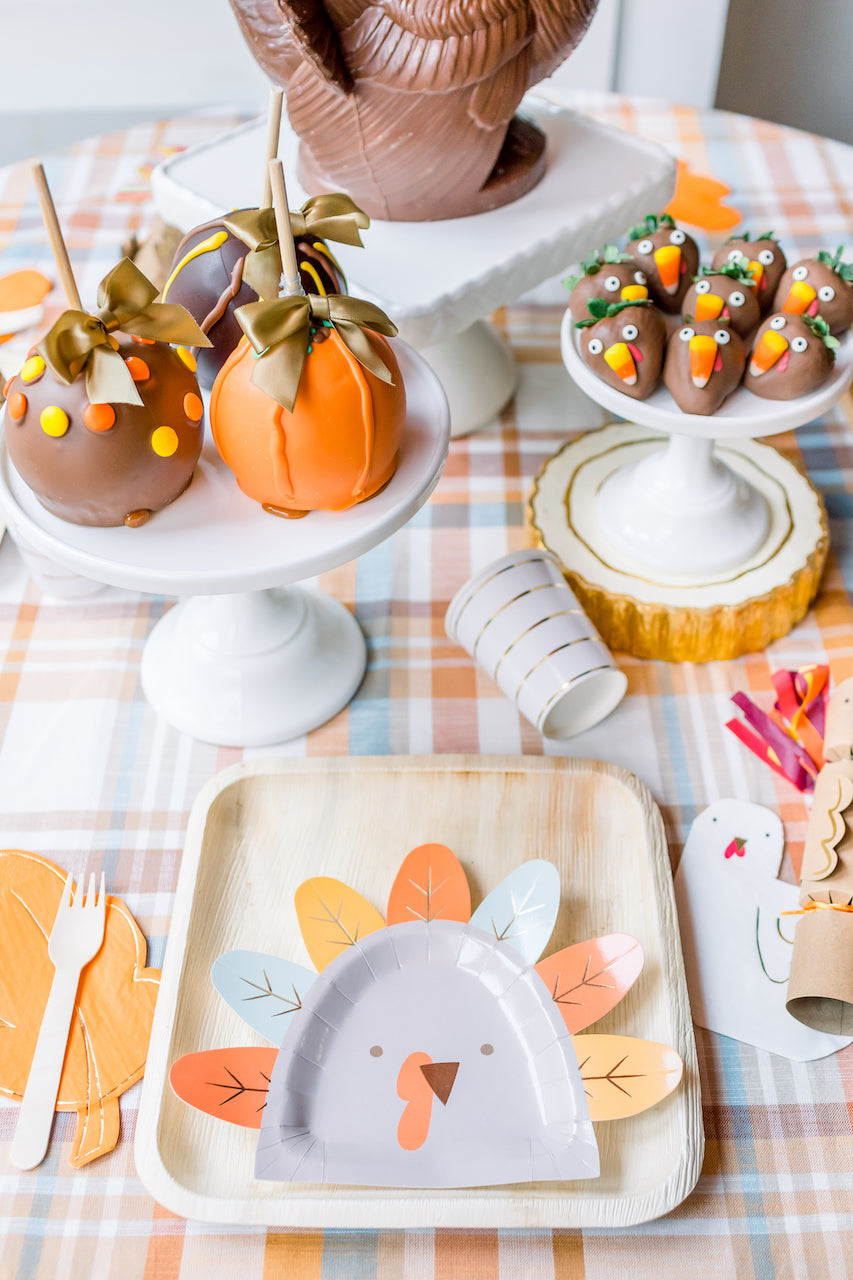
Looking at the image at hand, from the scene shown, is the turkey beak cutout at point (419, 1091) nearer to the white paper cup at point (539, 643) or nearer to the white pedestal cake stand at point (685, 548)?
the white paper cup at point (539, 643)

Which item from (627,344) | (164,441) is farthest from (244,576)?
(627,344)

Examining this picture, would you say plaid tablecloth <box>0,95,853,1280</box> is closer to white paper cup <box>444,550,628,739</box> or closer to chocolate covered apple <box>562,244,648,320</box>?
white paper cup <box>444,550,628,739</box>

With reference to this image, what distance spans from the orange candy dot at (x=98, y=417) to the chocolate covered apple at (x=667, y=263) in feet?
1.28

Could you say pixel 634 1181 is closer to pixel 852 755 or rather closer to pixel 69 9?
pixel 852 755

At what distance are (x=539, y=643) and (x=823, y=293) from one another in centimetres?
30

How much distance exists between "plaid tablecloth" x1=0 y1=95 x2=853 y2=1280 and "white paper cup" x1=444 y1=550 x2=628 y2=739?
0.09 feet

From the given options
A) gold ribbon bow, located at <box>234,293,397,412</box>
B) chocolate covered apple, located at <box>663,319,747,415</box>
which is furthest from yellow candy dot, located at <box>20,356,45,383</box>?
chocolate covered apple, located at <box>663,319,747,415</box>

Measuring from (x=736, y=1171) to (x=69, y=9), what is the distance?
176 centimetres

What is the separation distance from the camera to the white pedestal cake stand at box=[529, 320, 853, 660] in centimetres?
78

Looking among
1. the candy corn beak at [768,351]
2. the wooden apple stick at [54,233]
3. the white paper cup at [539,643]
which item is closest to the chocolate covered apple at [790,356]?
the candy corn beak at [768,351]

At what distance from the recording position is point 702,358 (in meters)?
0.67

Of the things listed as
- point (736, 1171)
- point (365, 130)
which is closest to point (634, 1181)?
point (736, 1171)

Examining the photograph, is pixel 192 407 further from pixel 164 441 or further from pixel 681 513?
pixel 681 513

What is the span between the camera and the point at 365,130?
2.61ft
